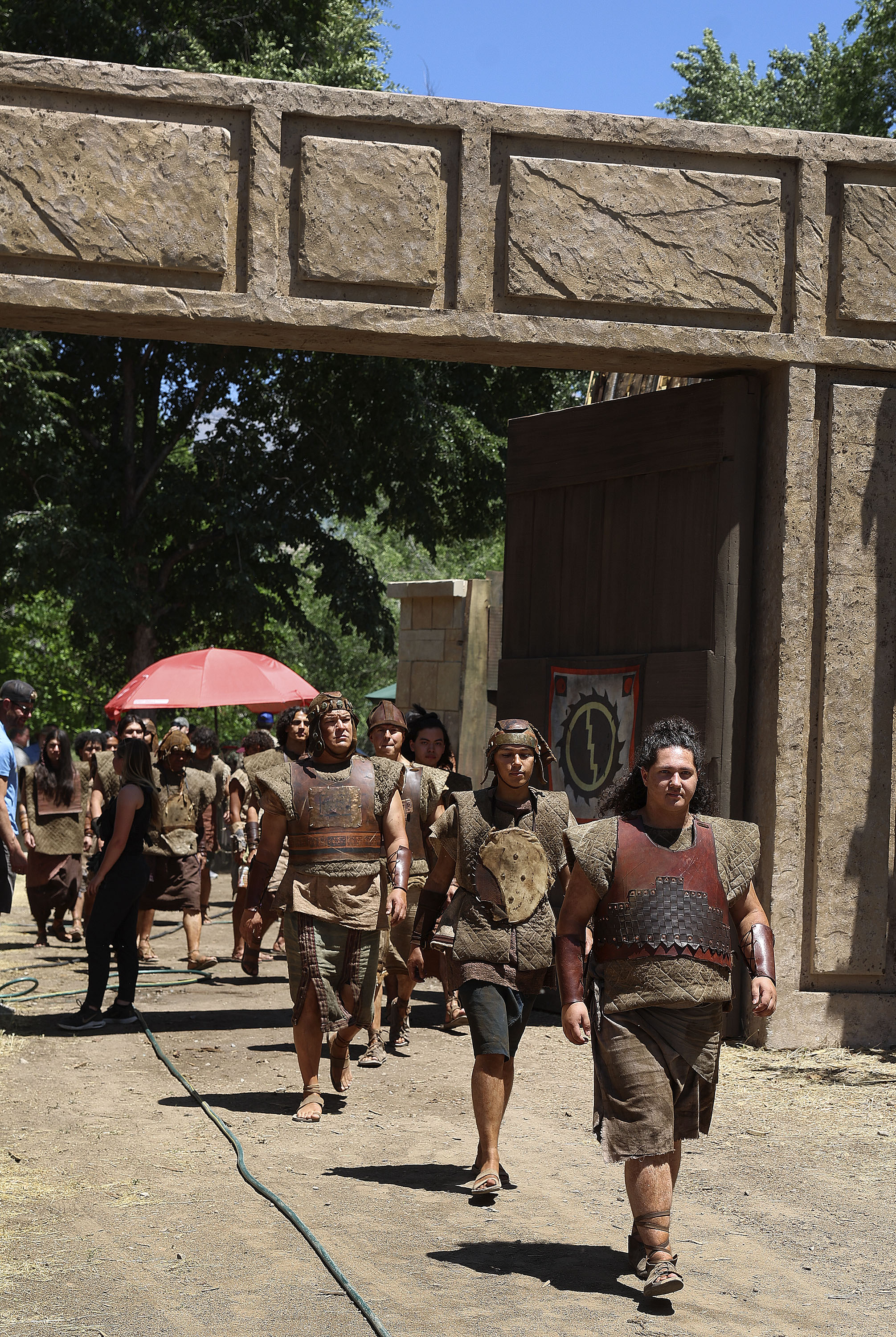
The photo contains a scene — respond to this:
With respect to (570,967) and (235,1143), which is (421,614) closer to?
(235,1143)

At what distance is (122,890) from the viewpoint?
29.8 ft

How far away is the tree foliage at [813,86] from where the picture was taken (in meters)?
26.2

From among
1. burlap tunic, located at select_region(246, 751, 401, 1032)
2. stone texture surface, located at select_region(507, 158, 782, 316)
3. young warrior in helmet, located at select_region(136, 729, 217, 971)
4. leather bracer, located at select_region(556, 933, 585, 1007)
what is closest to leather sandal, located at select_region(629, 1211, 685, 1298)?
leather bracer, located at select_region(556, 933, 585, 1007)

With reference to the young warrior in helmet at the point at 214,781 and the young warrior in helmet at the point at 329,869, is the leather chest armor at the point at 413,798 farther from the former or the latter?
the young warrior in helmet at the point at 214,781

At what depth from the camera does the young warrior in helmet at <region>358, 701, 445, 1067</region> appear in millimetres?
8172

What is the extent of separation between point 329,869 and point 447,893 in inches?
33.3

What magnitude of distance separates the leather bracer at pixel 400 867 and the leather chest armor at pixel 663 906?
2.16 m

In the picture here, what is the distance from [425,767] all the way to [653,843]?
3632 millimetres

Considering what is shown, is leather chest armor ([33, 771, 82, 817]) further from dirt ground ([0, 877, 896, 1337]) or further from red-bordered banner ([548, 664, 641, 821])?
red-bordered banner ([548, 664, 641, 821])

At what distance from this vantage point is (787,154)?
8570 mm

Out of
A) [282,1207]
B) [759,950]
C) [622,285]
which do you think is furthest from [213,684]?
[759,950]

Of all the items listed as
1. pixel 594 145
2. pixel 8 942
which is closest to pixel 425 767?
Result: pixel 594 145

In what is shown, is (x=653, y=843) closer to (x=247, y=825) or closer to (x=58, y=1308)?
(x=58, y=1308)

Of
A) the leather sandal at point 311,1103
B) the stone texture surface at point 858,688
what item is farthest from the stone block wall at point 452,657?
the leather sandal at point 311,1103
